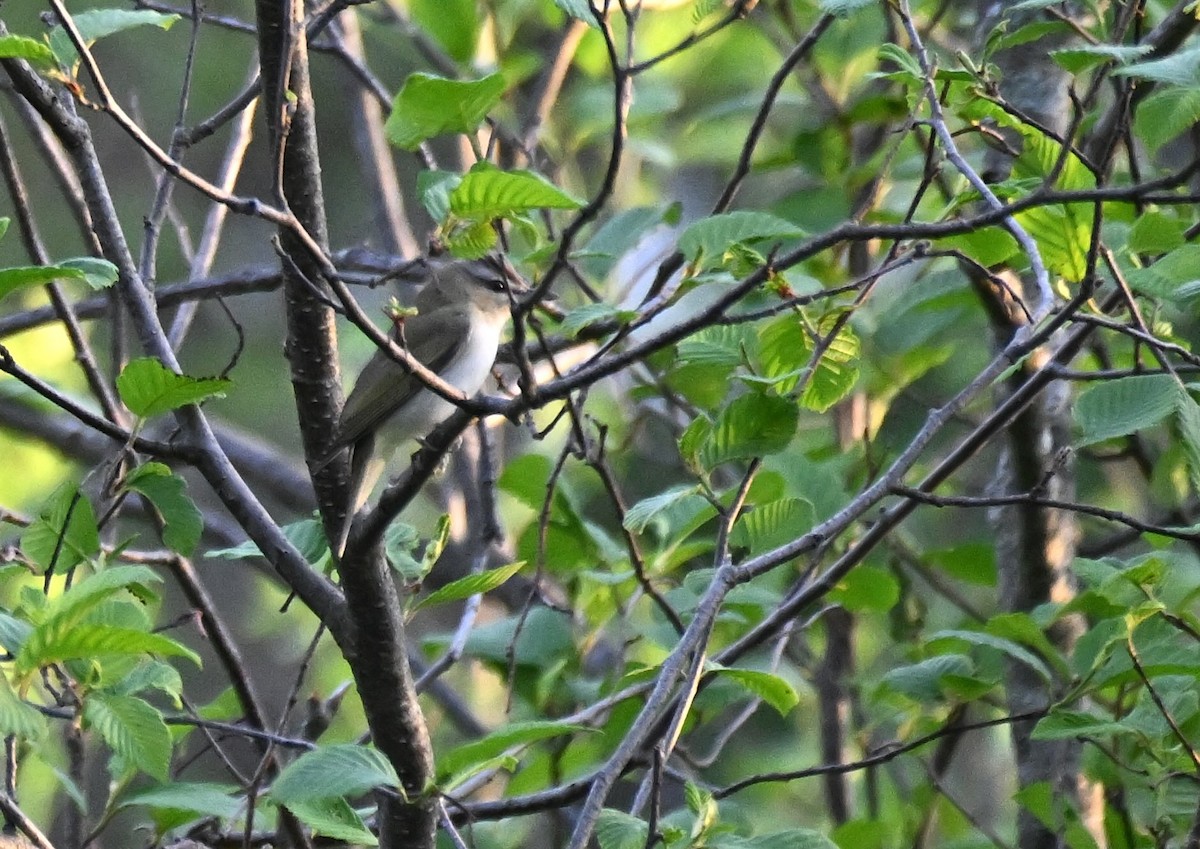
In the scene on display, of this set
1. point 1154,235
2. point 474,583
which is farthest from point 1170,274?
point 474,583

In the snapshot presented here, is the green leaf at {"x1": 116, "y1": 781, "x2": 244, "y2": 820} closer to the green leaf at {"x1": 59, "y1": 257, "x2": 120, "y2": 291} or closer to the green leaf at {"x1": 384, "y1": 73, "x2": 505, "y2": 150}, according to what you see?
the green leaf at {"x1": 59, "y1": 257, "x2": 120, "y2": 291}

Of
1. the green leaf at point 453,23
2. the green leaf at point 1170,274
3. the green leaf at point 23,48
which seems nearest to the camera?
the green leaf at point 23,48

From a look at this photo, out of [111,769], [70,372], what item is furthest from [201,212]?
[111,769]

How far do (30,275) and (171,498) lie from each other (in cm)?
47

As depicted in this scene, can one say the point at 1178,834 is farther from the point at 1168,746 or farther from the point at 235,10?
the point at 235,10

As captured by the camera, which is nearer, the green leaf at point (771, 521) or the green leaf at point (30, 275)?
the green leaf at point (30, 275)

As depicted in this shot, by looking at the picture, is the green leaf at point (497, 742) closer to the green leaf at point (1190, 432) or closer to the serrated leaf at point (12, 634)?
the serrated leaf at point (12, 634)

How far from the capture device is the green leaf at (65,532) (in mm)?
2104

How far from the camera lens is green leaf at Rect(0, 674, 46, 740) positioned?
4.76 feet

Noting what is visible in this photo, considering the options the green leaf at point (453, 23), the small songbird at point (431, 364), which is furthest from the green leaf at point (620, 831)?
the green leaf at point (453, 23)

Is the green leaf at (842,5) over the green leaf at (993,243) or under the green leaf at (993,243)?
over

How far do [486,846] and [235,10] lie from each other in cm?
694

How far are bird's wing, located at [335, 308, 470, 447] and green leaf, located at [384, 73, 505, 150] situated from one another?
3.27 feet

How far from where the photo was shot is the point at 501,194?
5.09 feet
